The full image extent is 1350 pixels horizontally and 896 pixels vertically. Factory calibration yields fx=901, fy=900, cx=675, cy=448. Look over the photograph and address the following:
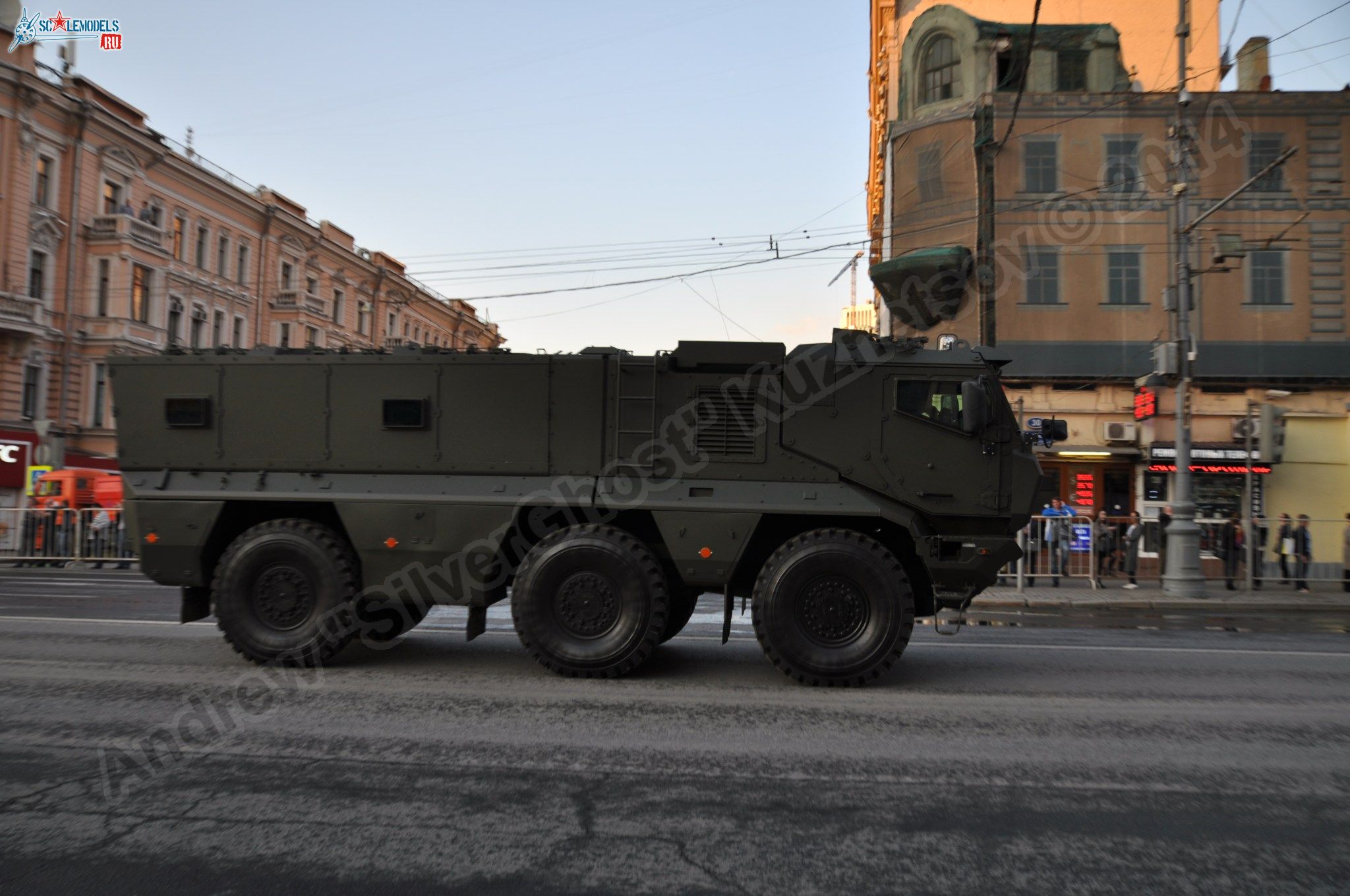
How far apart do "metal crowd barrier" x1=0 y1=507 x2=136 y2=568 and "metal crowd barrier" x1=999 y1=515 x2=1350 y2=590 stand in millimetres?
20681

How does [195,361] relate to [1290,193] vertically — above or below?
below

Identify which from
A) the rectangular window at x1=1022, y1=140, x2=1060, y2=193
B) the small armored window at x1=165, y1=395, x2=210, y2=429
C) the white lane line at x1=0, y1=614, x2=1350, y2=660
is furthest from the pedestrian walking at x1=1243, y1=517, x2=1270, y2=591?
the small armored window at x1=165, y1=395, x2=210, y2=429

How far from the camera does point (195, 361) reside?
8.12 meters

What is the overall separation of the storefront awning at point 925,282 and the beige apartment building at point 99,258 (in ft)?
42.5

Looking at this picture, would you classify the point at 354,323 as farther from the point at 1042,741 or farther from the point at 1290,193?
the point at 1042,741

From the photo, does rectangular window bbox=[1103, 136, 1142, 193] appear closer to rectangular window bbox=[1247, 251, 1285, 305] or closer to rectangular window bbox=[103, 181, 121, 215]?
rectangular window bbox=[1247, 251, 1285, 305]

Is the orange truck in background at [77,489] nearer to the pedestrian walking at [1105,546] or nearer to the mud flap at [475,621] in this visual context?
the mud flap at [475,621]

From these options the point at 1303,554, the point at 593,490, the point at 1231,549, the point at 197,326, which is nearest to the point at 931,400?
the point at 593,490

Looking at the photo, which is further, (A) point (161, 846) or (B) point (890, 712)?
(B) point (890, 712)

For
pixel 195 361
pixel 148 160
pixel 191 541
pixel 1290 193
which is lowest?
pixel 191 541

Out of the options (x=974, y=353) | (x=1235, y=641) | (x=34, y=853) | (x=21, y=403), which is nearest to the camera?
(x=34, y=853)

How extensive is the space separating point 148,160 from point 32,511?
73.5 ft

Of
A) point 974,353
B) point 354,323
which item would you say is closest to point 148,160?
point 354,323

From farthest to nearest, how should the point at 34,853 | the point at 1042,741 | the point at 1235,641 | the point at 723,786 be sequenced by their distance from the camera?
the point at 1235,641 < the point at 1042,741 < the point at 723,786 < the point at 34,853
